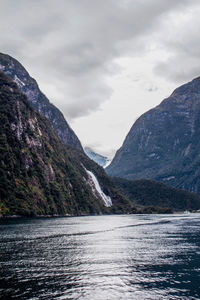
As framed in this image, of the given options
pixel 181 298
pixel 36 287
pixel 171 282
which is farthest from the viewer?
pixel 171 282

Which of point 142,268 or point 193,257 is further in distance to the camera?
point 193,257

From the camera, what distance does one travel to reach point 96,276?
47219 millimetres

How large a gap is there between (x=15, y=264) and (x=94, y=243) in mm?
31635

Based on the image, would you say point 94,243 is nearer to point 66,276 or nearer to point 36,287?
point 66,276

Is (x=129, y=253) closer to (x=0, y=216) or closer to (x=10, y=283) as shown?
(x=10, y=283)

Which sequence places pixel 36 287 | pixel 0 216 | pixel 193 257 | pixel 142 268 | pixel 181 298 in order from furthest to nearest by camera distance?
pixel 0 216 → pixel 193 257 → pixel 142 268 → pixel 36 287 → pixel 181 298

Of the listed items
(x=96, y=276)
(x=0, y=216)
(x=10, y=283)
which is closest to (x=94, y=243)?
(x=96, y=276)

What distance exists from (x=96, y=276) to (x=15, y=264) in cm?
1545

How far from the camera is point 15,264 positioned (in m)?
53.9

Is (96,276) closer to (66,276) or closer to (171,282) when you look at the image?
(66,276)

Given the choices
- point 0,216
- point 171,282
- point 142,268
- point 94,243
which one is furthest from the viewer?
point 0,216

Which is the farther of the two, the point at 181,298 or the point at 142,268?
the point at 142,268

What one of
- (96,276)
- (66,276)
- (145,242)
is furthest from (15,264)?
(145,242)

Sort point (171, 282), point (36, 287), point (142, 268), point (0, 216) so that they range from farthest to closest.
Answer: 1. point (0, 216)
2. point (142, 268)
3. point (171, 282)
4. point (36, 287)
